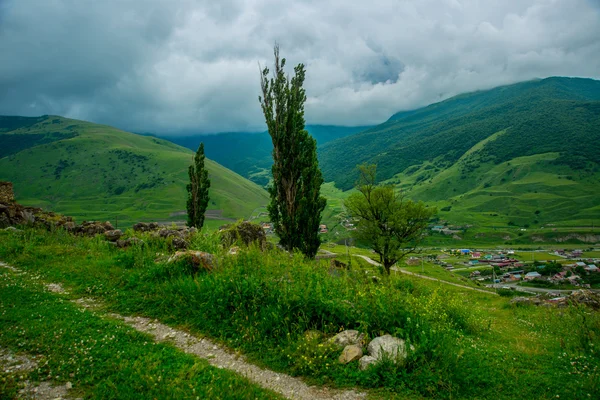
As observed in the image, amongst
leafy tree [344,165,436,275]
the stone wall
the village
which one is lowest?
the village

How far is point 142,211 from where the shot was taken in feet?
618

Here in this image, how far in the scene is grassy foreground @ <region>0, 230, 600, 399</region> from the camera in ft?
20.0

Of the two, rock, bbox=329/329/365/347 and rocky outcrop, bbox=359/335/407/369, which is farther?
rock, bbox=329/329/365/347

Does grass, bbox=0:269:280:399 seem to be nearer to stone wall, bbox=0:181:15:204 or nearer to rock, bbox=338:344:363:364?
rock, bbox=338:344:363:364

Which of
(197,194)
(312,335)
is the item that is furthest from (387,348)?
(197,194)

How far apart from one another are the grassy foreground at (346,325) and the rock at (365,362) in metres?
0.12

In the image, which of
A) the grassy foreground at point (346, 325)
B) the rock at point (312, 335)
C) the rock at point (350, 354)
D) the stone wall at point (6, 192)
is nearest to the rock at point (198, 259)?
the grassy foreground at point (346, 325)

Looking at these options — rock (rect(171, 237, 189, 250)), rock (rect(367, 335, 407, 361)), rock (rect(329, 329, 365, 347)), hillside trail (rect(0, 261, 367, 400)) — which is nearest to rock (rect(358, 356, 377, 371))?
rock (rect(367, 335, 407, 361))

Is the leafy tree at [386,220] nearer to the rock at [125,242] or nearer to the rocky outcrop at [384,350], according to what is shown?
the rock at [125,242]

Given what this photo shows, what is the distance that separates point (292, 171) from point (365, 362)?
1718 cm

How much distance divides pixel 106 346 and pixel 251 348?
11.1ft

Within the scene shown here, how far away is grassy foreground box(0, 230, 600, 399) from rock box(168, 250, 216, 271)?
0.97 ft

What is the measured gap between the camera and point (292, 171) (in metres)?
22.5

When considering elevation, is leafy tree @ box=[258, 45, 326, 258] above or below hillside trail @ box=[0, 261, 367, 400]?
above
